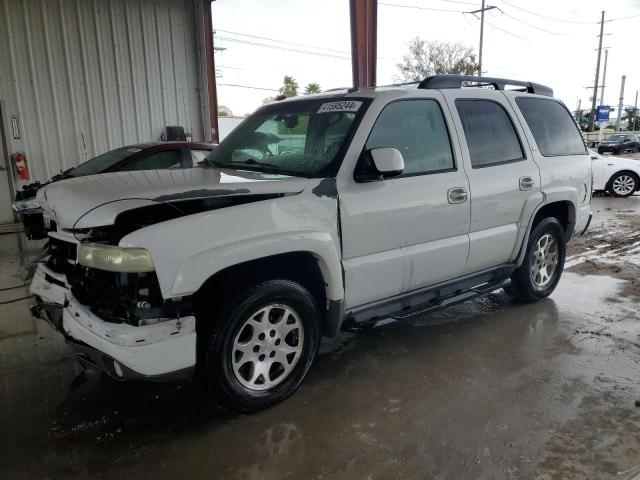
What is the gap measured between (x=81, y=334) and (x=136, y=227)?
68cm

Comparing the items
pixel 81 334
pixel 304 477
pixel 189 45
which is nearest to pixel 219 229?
pixel 81 334

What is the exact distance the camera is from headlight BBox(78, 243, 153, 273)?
7.96ft

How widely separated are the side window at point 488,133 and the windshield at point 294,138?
104cm

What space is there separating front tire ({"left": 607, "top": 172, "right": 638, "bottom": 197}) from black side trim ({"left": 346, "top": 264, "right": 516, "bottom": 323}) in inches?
412

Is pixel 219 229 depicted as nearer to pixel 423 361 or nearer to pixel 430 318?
pixel 423 361

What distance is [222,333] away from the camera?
272 centimetres

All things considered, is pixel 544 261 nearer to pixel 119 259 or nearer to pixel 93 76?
pixel 119 259

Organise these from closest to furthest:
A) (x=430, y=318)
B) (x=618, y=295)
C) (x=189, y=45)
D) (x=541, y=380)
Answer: (x=541, y=380) < (x=430, y=318) < (x=618, y=295) < (x=189, y=45)

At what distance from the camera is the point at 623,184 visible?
13.0 meters

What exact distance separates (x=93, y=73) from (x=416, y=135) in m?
8.89

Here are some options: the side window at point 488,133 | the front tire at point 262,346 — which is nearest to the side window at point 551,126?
the side window at point 488,133

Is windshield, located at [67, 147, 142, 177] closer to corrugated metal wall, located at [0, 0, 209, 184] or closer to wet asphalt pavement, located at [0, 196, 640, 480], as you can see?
wet asphalt pavement, located at [0, 196, 640, 480]

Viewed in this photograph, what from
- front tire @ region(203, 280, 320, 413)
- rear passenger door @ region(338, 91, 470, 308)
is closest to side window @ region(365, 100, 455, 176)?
rear passenger door @ region(338, 91, 470, 308)

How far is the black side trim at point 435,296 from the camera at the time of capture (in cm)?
344
